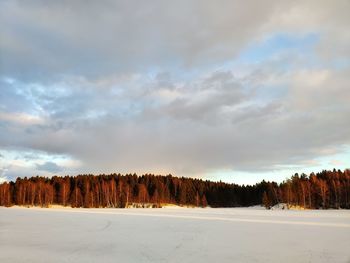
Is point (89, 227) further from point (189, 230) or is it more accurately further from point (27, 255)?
point (27, 255)

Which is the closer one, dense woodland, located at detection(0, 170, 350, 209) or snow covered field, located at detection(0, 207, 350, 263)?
snow covered field, located at detection(0, 207, 350, 263)

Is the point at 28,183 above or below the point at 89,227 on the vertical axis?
above

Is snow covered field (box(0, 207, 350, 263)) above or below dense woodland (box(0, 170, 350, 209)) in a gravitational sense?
below

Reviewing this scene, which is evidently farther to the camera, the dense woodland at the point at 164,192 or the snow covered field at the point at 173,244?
the dense woodland at the point at 164,192

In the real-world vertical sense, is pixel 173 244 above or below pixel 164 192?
below

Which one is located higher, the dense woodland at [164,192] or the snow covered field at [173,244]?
the dense woodland at [164,192]

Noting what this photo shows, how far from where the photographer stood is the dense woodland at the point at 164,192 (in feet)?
405

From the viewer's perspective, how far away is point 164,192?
508 ft

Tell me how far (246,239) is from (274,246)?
11.3 ft

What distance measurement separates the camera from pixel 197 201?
152 meters

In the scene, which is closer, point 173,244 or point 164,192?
point 173,244

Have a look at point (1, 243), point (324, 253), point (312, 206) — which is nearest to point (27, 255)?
point (1, 243)

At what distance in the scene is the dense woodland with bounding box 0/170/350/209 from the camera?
4855 inches

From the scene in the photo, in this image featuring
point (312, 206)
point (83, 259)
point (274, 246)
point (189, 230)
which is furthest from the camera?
point (312, 206)
